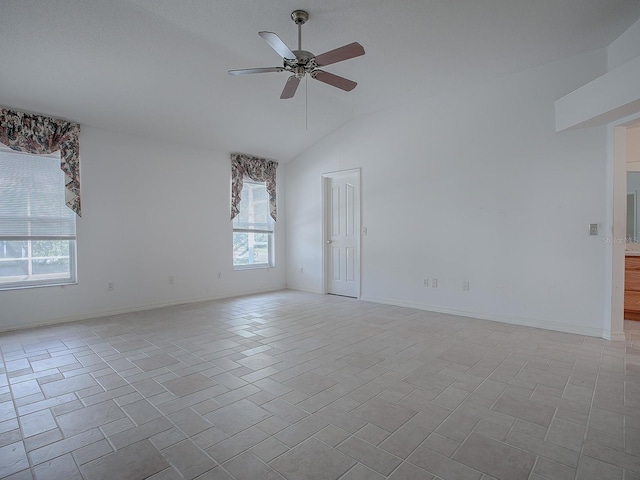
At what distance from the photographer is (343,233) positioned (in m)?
6.32

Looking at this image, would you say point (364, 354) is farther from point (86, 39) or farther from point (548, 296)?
point (86, 39)

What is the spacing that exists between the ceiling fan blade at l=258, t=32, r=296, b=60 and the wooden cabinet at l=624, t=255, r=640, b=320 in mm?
5142

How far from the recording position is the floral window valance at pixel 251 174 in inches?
244

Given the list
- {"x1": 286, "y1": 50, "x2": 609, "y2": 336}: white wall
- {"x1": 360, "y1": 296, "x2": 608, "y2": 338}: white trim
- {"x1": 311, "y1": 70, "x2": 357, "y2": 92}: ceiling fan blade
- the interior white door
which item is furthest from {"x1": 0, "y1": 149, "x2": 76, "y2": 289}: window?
{"x1": 360, "y1": 296, "x2": 608, "y2": 338}: white trim

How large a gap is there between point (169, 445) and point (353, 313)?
335cm

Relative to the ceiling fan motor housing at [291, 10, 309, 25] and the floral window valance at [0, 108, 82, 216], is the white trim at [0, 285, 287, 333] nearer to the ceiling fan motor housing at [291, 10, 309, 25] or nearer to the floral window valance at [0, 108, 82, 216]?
the floral window valance at [0, 108, 82, 216]

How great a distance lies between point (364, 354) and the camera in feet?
10.8

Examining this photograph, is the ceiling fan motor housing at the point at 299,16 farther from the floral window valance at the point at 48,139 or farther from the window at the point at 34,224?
the window at the point at 34,224

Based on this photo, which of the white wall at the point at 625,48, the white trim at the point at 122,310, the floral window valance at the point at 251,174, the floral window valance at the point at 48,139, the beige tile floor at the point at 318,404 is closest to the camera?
the beige tile floor at the point at 318,404

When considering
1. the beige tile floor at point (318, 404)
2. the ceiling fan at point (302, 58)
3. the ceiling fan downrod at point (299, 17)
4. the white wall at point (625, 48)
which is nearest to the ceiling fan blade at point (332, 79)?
the ceiling fan at point (302, 58)

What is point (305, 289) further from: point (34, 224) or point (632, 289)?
point (632, 289)

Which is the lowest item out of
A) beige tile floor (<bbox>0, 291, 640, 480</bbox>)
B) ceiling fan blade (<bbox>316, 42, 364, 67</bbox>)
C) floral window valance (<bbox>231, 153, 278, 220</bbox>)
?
beige tile floor (<bbox>0, 291, 640, 480</bbox>)

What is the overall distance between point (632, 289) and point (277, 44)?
5.38 metres

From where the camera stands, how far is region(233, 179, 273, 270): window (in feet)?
21.2
